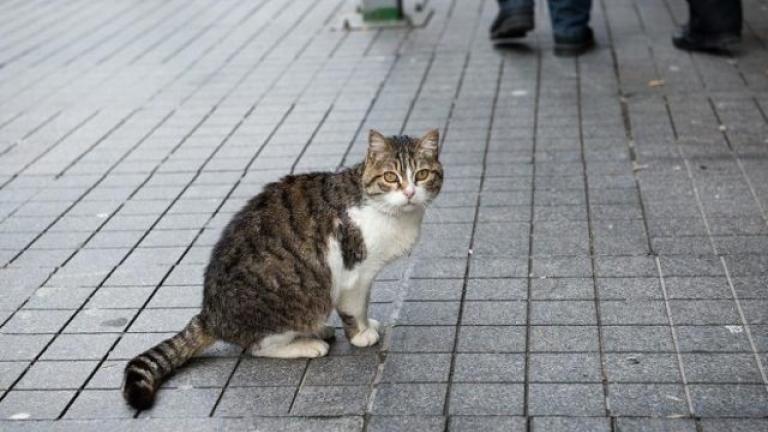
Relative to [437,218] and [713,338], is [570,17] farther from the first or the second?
[713,338]

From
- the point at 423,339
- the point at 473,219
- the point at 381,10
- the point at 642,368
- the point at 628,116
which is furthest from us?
→ the point at 381,10

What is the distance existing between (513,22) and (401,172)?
551cm

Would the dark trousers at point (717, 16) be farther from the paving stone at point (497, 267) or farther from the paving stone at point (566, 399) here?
the paving stone at point (566, 399)

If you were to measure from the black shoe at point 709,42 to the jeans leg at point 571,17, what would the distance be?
2.69 feet

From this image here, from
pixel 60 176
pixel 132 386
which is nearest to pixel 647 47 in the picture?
pixel 60 176

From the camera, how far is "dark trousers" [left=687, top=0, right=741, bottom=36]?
30.1ft

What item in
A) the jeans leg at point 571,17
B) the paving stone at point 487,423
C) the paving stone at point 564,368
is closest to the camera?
the paving stone at point 487,423

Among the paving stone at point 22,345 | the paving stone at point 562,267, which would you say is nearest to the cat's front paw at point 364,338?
the paving stone at point 562,267

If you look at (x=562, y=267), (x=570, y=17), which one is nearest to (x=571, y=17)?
(x=570, y=17)

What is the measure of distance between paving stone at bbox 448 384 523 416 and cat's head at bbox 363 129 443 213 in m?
0.77

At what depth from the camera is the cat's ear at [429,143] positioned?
4613 millimetres

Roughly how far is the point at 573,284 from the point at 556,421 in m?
1.32

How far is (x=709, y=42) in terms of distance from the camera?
9.27 m

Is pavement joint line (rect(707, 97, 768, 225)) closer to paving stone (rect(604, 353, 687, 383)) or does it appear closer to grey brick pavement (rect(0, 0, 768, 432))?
grey brick pavement (rect(0, 0, 768, 432))
